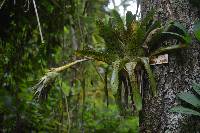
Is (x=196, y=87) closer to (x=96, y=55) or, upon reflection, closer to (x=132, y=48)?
(x=132, y=48)

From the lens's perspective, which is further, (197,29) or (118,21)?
(118,21)

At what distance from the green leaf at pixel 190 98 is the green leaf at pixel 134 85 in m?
0.27

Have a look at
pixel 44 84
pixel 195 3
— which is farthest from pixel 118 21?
pixel 44 84

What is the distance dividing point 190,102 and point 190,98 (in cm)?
4

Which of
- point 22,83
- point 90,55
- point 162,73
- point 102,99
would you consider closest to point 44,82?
point 90,55

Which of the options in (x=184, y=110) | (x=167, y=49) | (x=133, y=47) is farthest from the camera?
(x=133, y=47)

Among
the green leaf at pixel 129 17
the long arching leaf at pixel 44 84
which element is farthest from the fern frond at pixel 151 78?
the long arching leaf at pixel 44 84

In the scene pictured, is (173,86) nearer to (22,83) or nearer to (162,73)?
(162,73)

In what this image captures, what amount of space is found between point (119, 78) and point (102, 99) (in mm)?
6269

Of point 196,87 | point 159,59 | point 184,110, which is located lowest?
point 184,110

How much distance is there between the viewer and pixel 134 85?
2.47 m

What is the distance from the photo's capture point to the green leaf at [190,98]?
7.45ft

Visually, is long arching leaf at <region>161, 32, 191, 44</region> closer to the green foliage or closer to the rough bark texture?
the rough bark texture

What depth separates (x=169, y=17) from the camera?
255 centimetres
